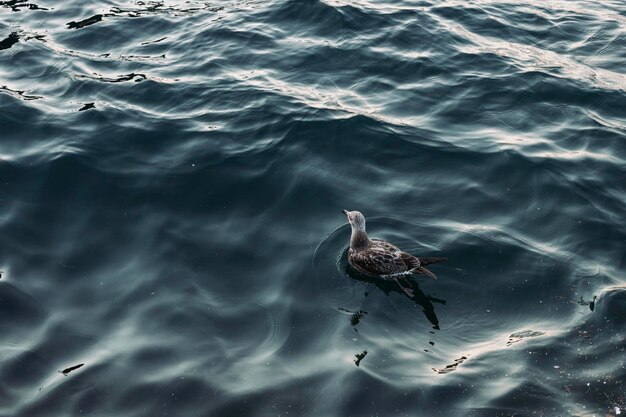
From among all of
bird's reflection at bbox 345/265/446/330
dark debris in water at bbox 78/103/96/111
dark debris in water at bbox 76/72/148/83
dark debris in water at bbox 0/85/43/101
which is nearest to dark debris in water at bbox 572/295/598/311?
bird's reflection at bbox 345/265/446/330

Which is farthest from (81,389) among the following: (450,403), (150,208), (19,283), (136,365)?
(450,403)

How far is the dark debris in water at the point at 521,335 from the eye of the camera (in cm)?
1011

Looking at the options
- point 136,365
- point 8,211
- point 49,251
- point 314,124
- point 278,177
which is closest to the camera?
point 136,365

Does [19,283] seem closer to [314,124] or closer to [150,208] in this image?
[150,208]

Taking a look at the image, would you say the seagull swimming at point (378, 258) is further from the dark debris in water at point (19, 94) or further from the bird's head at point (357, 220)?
the dark debris in water at point (19, 94)

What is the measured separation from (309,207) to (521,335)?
183 inches

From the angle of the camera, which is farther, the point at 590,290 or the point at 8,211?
the point at 8,211

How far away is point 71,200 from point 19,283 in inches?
90.3

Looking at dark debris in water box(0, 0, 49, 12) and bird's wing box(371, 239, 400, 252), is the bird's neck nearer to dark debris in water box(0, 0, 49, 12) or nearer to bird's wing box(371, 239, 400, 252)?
bird's wing box(371, 239, 400, 252)

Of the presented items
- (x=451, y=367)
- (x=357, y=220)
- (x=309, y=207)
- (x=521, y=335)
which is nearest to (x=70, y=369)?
(x=357, y=220)

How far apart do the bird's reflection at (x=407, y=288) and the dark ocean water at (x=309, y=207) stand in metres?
0.06

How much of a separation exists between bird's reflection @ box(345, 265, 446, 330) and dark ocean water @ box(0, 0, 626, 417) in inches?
2.5

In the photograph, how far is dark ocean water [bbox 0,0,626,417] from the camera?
9711mm

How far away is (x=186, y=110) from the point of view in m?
15.8
